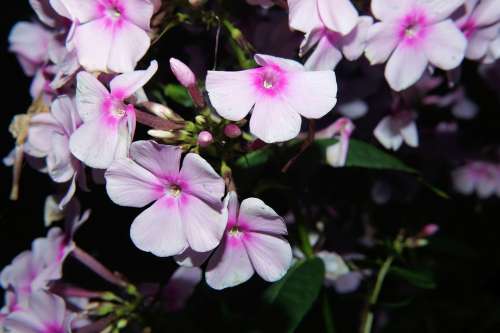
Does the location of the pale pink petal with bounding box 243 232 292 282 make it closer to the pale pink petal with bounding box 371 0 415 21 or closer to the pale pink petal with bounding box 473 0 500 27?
the pale pink petal with bounding box 371 0 415 21

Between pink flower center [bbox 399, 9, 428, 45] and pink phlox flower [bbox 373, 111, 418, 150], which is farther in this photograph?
pink phlox flower [bbox 373, 111, 418, 150]

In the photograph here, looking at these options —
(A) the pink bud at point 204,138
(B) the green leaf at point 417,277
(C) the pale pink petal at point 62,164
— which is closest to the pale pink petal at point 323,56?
(A) the pink bud at point 204,138

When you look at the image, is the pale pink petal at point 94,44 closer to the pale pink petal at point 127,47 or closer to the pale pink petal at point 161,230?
the pale pink petal at point 127,47

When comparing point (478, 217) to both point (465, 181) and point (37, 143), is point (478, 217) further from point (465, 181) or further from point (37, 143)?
point (37, 143)

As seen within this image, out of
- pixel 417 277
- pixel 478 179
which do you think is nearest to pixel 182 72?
pixel 417 277

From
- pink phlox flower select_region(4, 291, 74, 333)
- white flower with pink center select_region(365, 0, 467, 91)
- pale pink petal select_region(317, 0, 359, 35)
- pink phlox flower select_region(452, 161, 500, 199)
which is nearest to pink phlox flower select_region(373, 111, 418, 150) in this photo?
white flower with pink center select_region(365, 0, 467, 91)

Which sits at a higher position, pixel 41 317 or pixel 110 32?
pixel 110 32

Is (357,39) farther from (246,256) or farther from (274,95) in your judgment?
(246,256)
